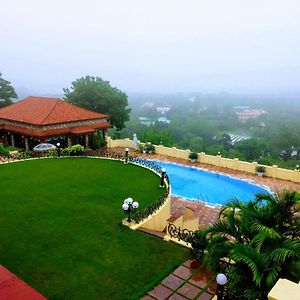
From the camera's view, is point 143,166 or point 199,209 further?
point 143,166

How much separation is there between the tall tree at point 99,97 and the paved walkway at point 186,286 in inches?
1109

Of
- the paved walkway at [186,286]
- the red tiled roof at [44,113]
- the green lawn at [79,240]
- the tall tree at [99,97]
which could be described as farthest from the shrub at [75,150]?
the paved walkway at [186,286]

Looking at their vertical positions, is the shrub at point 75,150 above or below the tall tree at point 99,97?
below

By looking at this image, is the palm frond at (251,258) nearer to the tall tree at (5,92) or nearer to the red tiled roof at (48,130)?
the red tiled roof at (48,130)

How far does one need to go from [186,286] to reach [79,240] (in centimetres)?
391

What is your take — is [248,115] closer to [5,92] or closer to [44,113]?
[5,92]

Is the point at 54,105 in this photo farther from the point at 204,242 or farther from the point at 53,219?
the point at 204,242

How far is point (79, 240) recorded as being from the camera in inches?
395

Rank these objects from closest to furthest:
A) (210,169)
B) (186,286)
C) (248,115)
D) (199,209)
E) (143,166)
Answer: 1. (186,286)
2. (199,209)
3. (143,166)
4. (210,169)
5. (248,115)

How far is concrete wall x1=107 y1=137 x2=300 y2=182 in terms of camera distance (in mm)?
21219

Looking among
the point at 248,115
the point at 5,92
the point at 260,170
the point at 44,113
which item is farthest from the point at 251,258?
the point at 248,115

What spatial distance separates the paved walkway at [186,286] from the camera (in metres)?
7.35

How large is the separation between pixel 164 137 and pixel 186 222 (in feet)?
79.9

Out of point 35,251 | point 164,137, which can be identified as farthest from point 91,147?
point 35,251
